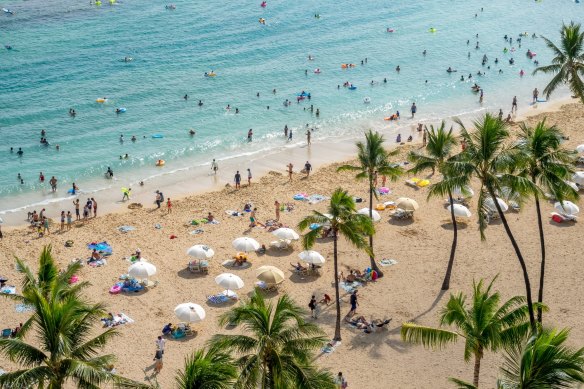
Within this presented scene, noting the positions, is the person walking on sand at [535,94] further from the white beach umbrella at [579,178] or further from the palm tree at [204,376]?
the palm tree at [204,376]

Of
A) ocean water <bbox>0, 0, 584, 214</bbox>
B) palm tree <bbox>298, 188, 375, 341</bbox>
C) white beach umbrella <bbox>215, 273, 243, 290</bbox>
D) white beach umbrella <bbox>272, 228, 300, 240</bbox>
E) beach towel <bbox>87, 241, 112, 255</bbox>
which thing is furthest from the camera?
ocean water <bbox>0, 0, 584, 214</bbox>

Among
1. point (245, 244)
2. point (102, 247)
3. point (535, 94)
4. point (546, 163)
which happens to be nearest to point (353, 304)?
point (245, 244)

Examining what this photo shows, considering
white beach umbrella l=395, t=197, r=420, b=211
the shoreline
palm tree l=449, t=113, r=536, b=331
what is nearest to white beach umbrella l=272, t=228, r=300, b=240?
white beach umbrella l=395, t=197, r=420, b=211

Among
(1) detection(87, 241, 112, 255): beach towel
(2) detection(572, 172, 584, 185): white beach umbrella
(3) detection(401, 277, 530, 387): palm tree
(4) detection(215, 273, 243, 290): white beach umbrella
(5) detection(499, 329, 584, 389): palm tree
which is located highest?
(5) detection(499, 329, 584, 389): palm tree

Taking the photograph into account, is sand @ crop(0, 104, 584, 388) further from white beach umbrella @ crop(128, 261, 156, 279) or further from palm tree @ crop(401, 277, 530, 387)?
palm tree @ crop(401, 277, 530, 387)

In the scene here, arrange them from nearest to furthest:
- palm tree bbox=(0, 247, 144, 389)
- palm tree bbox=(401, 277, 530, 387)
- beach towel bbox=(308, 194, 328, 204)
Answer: palm tree bbox=(0, 247, 144, 389) → palm tree bbox=(401, 277, 530, 387) → beach towel bbox=(308, 194, 328, 204)

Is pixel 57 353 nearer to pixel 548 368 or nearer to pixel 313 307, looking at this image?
pixel 548 368

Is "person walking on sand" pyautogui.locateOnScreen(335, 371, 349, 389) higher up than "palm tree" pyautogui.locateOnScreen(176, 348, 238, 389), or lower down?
lower down
